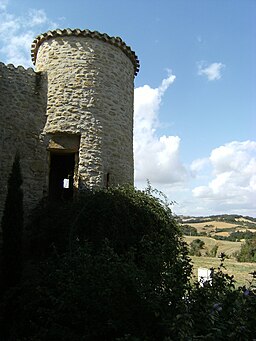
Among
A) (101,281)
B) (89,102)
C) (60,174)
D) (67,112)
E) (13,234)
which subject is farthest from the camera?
(60,174)

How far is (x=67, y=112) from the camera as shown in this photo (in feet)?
33.4

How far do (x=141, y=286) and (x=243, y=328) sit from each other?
5.24 ft

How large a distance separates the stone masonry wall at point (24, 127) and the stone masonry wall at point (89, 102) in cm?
36

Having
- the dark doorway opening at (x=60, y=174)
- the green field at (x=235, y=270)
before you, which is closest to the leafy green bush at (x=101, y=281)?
the dark doorway opening at (x=60, y=174)

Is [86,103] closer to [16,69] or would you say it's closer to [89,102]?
[89,102]

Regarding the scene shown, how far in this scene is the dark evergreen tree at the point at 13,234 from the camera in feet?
26.1

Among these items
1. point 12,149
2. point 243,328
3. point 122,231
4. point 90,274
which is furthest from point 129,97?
point 243,328

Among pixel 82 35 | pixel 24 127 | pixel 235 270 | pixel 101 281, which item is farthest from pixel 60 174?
pixel 235 270

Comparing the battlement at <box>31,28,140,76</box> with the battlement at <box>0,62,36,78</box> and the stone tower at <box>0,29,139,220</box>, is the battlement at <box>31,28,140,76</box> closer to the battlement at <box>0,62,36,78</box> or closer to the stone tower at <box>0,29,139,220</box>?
the stone tower at <box>0,29,139,220</box>

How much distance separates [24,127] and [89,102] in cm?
209

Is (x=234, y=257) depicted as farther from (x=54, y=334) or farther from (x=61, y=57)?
(x=54, y=334)

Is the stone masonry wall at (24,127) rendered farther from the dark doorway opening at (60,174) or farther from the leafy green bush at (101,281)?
the dark doorway opening at (60,174)

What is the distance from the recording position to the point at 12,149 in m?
9.84

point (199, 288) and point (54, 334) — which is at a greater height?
point (199, 288)
